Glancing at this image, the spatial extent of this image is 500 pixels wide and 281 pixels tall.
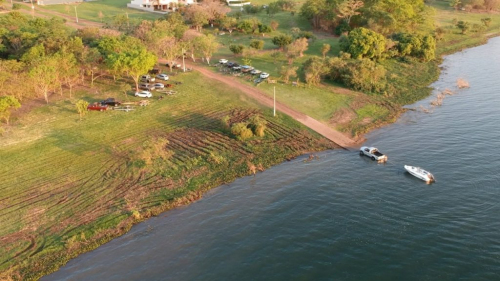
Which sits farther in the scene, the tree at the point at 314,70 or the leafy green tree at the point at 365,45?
the leafy green tree at the point at 365,45

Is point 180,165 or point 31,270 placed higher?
point 180,165

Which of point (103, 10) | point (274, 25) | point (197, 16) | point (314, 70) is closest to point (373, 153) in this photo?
point (314, 70)

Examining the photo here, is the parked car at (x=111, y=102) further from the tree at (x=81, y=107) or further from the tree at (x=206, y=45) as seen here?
the tree at (x=206, y=45)

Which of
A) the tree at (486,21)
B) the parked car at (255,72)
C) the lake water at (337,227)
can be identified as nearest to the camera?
the lake water at (337,227)

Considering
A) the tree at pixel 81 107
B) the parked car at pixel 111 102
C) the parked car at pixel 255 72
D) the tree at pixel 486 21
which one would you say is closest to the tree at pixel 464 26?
the tree at pixel 486 21

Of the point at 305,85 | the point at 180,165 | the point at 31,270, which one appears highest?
the point at 305,85

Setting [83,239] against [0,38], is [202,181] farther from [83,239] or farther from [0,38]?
[0,38]

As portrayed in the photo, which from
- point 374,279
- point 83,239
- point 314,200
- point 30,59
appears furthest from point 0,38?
point 374,279
